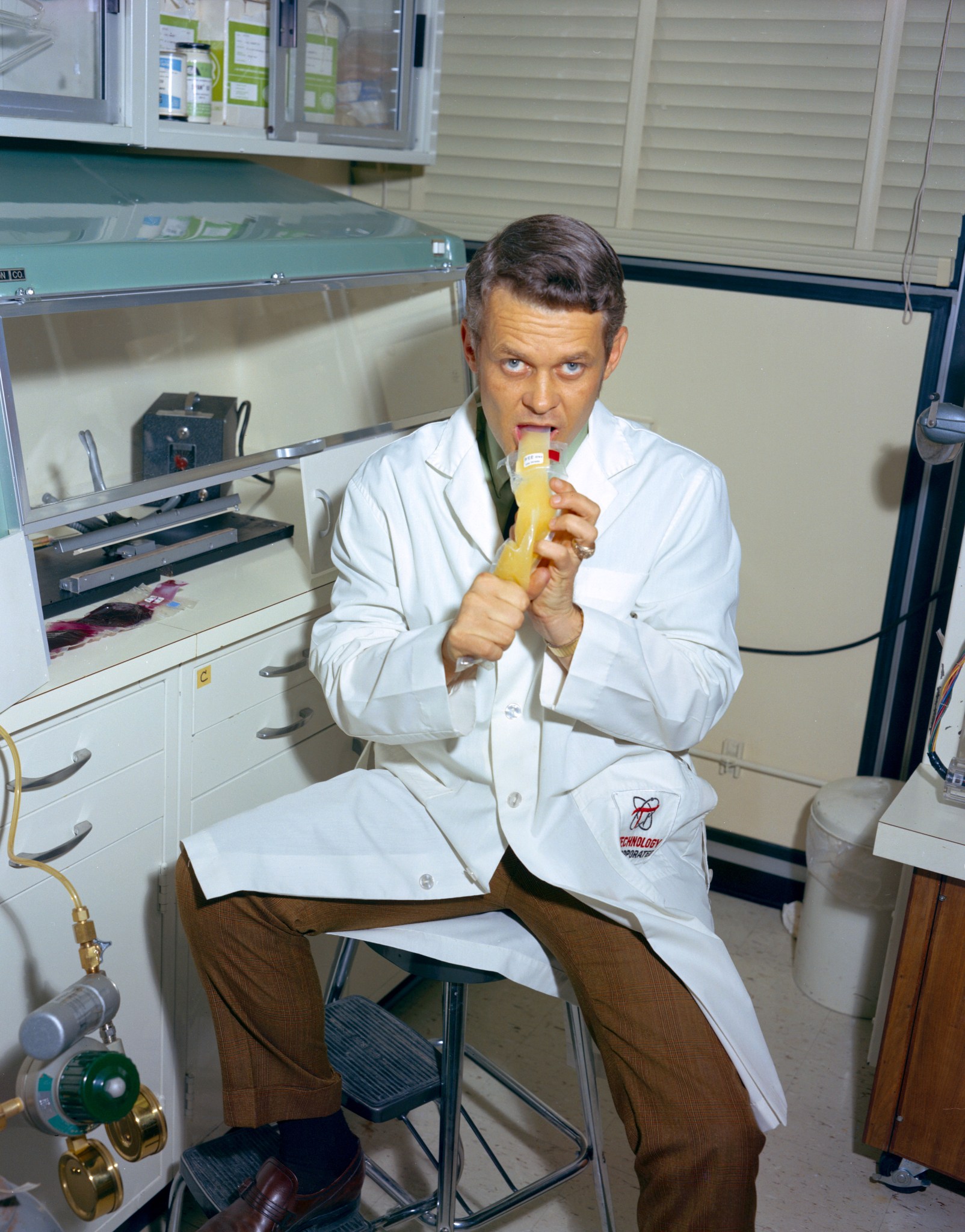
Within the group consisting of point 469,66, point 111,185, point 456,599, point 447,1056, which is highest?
point 469,66

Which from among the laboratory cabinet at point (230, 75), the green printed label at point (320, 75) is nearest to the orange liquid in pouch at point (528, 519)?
the laboratory cabinet at point (230, 75)

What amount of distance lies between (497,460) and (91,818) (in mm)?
780

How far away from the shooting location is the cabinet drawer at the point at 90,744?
145 cm

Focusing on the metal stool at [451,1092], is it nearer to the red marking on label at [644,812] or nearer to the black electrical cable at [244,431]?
the red marking on label at [644,812]

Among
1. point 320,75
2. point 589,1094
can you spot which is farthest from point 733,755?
point 320,75

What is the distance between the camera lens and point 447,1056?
5.26 feet

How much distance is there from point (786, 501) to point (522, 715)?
1.34 meters

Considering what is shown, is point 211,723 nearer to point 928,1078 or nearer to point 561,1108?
point 561,1108

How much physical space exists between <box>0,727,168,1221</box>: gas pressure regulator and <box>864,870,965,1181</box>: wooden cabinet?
1315 millimetres

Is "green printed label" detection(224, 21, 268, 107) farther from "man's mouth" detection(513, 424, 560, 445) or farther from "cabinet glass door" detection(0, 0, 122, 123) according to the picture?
"man's mouth" detection(513, 424, 560, 445)

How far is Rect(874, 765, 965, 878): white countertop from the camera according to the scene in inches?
73.4

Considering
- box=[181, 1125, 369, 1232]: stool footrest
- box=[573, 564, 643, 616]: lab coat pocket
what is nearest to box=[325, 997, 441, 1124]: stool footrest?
box=[181, 1125, 369, 1232]: stool footrest

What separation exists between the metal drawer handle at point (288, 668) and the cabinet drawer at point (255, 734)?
0.14 feet

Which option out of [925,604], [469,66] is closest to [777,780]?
[925,604]
